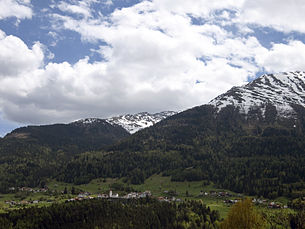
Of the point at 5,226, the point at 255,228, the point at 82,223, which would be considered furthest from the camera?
the point at 82,223

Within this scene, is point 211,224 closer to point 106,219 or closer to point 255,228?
point 106,219

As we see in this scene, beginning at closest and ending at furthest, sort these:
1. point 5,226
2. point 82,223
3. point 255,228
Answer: point 255,228 < point 5,226 < point 82,223

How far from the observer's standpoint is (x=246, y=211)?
253ft

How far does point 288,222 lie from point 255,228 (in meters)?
134

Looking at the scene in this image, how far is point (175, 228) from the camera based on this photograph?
194625mm

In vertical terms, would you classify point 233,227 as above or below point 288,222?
above

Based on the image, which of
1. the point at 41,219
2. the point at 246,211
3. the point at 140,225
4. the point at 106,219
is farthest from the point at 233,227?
the point at 41,219

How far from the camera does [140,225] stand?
18900 cm

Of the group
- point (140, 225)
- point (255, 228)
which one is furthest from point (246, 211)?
point (140, 225)

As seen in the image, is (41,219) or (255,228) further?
(41,219)

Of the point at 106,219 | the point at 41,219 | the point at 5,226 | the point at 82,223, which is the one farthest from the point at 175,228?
the point at 5,226

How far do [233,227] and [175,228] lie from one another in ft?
413

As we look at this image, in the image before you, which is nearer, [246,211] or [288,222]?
[246,211]

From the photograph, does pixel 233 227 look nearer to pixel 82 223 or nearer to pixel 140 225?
pixel 140 225
